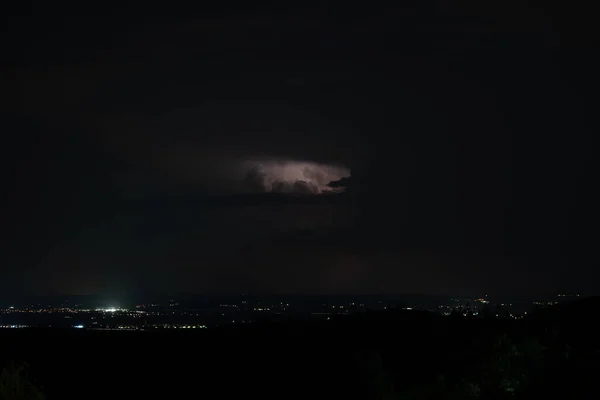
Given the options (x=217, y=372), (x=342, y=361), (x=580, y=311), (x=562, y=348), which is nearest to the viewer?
(x=562, y=348)

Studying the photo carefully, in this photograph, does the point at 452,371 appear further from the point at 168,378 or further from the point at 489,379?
the point at 168,378

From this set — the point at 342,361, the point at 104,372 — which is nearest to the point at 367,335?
the point at 342,361

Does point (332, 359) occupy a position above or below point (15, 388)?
below

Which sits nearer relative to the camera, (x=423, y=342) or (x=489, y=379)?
(x=489, y=379)

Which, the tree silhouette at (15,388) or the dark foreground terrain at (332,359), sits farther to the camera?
the dark foreground terrain at (332,359)

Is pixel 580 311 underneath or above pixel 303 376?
above

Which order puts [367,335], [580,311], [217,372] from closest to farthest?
1. [217,372]
2. [580,311]
3. [367,335]

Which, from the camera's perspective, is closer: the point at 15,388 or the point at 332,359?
the point at 15,388

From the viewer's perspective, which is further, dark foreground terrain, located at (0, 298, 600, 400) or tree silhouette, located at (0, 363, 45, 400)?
dark foreground terrain, located at (0, 298, 600, 400)
